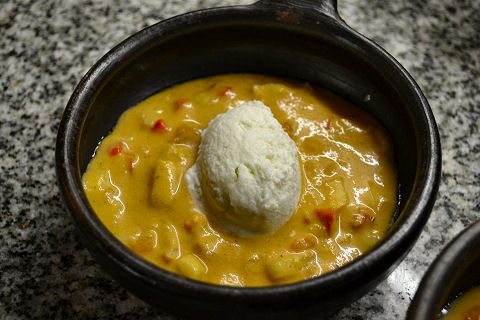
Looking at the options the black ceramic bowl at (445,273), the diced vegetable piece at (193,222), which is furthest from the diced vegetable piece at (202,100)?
the black ceramic bowl at (445,273)

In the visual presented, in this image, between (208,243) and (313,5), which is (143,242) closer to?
(208,243)

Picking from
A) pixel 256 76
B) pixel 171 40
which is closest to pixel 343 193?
pixel 256 76

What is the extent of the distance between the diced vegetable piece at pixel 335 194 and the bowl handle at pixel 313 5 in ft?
1.41

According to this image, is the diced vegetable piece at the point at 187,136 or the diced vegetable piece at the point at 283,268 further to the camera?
the diced vegetable piece at the point at 187,136

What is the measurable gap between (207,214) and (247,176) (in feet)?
0.43

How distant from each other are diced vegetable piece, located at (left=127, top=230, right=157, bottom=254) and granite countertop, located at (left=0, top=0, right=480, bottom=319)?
0.58 ft

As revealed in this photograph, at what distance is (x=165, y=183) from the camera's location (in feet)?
4.61

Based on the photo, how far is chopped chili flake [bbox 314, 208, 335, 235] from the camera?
1.38 metres

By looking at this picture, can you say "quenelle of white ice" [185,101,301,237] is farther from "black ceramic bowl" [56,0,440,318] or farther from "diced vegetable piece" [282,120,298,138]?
"black ceramic bowl" [56,0,440,318]

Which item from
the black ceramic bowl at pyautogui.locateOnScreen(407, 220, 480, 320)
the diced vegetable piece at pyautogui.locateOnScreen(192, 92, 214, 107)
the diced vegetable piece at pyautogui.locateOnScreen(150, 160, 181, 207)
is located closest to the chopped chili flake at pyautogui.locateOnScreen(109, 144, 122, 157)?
the diced vegetable piece at pyautogui.locateOnScreen(150, 160, 181, 207)

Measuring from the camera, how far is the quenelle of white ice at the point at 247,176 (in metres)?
1.35

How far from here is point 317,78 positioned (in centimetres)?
168

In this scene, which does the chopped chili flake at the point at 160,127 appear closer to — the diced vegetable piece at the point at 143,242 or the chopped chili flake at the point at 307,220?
the diced vegetable piece at the point at 143,242

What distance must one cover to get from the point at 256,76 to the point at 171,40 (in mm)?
287
